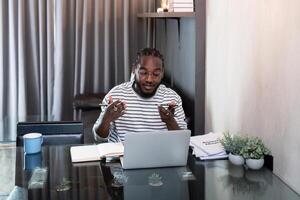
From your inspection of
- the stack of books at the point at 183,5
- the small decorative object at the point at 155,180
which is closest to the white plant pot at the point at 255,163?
Answer: the small decorative object at the point at 155,180

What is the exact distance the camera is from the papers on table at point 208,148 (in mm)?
1831

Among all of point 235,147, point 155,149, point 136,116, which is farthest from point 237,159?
point 136,116

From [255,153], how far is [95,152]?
2.38 ft

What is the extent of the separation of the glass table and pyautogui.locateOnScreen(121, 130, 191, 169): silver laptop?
30 millimetres

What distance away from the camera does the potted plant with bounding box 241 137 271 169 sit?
1673mm

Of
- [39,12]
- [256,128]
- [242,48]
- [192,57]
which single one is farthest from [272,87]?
[39,12]

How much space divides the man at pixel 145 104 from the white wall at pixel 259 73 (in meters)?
0.32

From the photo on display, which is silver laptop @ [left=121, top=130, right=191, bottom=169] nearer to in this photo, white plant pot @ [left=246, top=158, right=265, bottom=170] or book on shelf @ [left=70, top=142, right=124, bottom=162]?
book on shelf @ [left=70, top=142, right=124, bottom=162]

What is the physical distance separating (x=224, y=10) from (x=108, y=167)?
112 centimetres

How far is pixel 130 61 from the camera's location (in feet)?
13.0

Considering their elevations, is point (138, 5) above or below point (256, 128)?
above

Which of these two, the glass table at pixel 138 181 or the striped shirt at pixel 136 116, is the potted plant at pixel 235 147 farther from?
the striped shirt at pixel 136 116

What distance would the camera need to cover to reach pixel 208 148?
1.88 m

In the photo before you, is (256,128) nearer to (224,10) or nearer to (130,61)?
(224,10)
